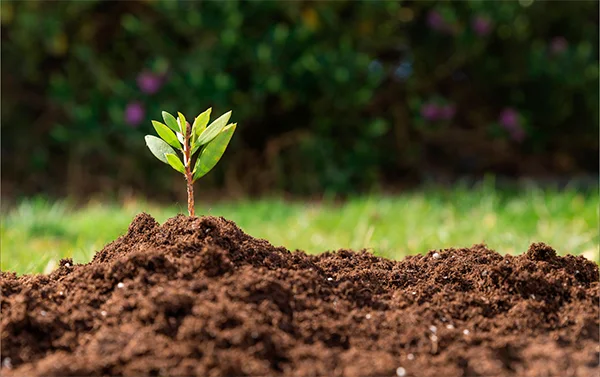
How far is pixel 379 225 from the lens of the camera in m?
4.10

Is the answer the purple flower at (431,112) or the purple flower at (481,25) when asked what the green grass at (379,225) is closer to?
the purple flower at (431,112)

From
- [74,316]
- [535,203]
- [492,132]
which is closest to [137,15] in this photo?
[492,132]

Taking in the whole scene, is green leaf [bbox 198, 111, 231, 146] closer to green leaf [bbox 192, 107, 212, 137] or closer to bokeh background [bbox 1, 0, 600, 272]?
green leaf [bbox 192, 107, 212, 137]

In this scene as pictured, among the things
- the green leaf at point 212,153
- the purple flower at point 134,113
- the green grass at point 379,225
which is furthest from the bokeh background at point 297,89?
the green leaf at point 212,153

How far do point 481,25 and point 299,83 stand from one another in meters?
1.45

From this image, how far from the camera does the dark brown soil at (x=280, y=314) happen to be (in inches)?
58.4

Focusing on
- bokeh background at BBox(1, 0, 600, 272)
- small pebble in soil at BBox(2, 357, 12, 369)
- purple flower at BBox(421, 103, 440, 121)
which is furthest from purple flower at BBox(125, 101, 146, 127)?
small pebble in soil at BBox(2, 357, 12, 369)

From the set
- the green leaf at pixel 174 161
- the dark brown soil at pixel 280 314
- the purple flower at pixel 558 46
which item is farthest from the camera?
the purple flower at pixel 558 46

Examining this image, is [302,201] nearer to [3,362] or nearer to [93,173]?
[93,173]

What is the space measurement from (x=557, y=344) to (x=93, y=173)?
18.2ft

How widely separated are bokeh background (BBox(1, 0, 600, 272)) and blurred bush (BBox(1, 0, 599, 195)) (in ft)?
0.04

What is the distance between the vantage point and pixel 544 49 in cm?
589

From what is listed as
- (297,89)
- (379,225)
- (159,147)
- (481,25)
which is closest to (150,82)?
(297,89)

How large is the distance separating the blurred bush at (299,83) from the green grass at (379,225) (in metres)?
0.86
